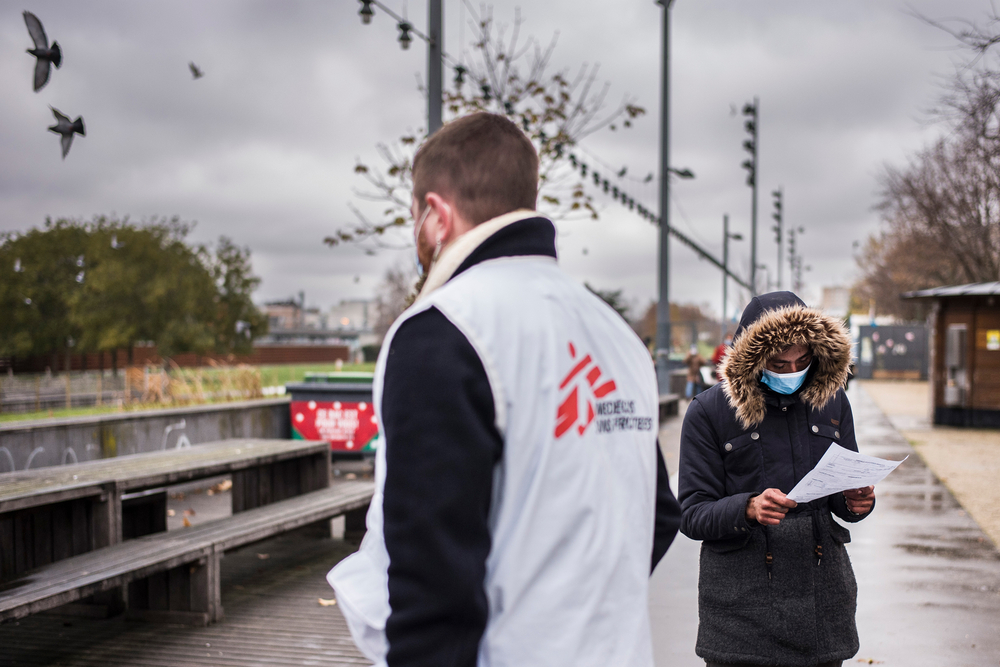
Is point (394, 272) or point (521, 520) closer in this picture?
point (521, 520)

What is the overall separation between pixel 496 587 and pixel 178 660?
415 cm

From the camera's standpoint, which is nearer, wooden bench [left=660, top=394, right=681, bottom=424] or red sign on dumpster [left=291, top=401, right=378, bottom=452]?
red sign on dumpster [left=291, top=401, right=378, bottom=452]

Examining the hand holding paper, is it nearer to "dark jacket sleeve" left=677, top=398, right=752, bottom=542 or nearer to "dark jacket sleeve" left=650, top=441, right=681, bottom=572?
"dark jacket sleeve" left=677, top=398, right=752, bottom=542

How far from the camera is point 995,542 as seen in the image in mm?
8172

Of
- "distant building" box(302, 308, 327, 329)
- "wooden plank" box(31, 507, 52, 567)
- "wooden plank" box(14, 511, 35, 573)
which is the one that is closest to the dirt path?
"wooden plank" box(31, 507, 52, 567)

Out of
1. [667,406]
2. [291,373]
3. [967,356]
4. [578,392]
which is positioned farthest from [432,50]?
[291,373]

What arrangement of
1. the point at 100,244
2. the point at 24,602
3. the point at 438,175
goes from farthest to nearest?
the point at 100,244, the point at 24,602, the point at 438,175

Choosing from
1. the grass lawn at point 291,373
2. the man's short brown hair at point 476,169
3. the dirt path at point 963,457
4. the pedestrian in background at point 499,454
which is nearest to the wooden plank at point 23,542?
the pedestrian in background at point 499,454

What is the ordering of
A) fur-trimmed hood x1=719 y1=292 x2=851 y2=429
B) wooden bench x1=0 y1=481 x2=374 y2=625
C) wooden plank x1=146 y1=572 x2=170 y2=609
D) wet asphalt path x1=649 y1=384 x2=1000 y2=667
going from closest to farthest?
1. fur-trimmed hood x1=719 y1=292 x2=851 y2=429
2. wooden bench x1=0 y1=481 x2=374 y2=625
3. wet asphalt path x1=649 y1=384 x2=1000 y2=667
4. wooden plank x1=146 y1=572 x2=170 y2=609

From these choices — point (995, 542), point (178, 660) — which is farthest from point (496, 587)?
point (995, 542)

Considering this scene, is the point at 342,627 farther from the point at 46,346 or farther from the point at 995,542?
the point at 46,346

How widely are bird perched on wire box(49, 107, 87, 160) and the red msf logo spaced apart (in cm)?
645

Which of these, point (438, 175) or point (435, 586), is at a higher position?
point (438, 175)

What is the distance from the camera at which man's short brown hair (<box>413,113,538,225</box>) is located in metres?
1.66
